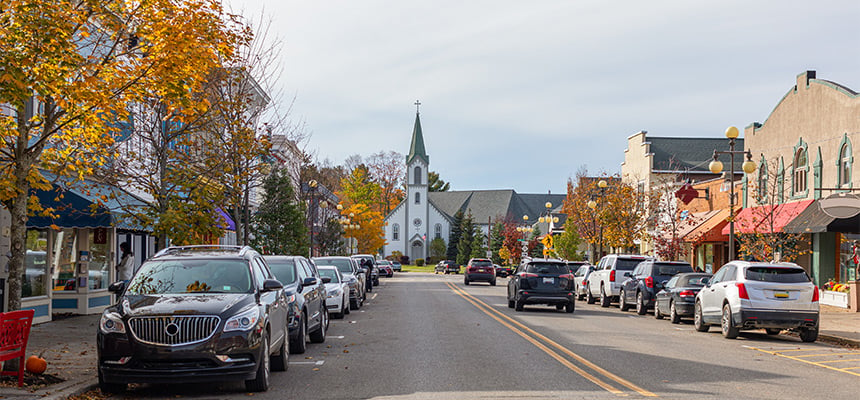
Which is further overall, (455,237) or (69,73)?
(455,237)

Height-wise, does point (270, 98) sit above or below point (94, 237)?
above

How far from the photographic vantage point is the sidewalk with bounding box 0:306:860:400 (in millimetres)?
9898

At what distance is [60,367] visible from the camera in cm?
1188

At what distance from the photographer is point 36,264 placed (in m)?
19.7

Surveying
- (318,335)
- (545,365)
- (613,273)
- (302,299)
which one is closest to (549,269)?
(613,273)

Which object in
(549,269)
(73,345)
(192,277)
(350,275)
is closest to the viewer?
(192,277)

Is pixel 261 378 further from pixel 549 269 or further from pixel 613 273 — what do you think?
pixel 613 273

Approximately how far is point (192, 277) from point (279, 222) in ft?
98.9

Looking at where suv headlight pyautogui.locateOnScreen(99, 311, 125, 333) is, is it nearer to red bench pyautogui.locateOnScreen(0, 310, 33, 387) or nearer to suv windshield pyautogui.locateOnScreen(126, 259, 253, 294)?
suv windshield pyautogui.locateOnScreen(126, 259, 253, 294)

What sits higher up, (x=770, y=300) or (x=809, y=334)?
(x=770, y=300)

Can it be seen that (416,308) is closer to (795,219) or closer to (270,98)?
(270,98)

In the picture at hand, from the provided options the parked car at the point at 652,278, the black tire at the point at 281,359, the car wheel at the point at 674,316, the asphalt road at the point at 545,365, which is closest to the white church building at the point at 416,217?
the parked car at the point at 652,278

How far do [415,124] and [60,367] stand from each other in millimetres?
112993

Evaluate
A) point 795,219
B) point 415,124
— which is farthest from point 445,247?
point 795,219
